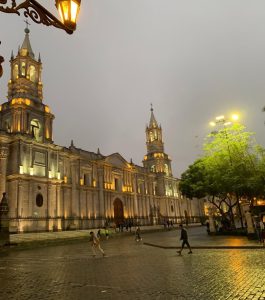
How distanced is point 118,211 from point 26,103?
1066 inches

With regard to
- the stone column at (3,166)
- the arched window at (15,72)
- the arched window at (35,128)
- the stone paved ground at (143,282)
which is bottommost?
the stone paved ground at (143,282)

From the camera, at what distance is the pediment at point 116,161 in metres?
57.3

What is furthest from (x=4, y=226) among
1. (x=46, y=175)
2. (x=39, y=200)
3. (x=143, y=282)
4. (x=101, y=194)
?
(x=101, y=194)

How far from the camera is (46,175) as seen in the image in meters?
41.7

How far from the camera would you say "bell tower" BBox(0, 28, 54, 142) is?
4162 centimetres

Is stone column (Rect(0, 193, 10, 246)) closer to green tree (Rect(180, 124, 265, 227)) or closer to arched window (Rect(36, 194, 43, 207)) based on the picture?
arched window (Rect(36, 194, 43, 207))

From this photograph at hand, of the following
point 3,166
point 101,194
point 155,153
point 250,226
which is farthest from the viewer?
point 155,153

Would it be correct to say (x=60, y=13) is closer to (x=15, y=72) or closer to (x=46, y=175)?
(x=46, y=175)

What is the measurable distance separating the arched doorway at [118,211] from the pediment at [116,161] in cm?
720

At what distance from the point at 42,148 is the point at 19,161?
471 cm

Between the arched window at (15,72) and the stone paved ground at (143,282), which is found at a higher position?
the arched window at (15,72)

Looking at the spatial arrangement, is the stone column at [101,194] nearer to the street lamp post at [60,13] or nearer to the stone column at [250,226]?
the stone column at [250,226]

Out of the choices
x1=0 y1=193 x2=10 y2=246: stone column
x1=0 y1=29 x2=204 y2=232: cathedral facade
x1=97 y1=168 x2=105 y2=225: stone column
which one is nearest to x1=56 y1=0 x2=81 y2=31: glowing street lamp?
x1=0 y1=193 x2=10 y2=246: stone column

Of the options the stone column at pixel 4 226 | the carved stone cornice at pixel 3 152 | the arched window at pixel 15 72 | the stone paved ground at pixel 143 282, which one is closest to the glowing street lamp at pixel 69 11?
the stone paved ground at pixel 143 282
